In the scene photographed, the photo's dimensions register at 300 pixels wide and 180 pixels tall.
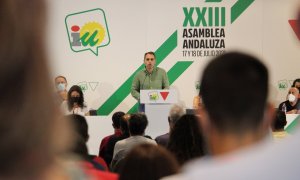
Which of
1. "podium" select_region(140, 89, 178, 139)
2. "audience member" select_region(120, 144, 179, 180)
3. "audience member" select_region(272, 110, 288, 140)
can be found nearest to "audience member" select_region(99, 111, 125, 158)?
"podium" select_region(140, 89, 178, 139)

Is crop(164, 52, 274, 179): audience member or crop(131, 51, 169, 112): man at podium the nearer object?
crop(164, 52, 274, 179): audience member

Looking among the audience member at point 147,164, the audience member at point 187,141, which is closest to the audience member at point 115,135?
the audience member at point 187,141

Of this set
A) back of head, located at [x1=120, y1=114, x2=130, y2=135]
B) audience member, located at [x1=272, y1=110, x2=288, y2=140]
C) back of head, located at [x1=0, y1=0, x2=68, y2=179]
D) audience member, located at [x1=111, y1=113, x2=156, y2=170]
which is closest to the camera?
back of head, located at [x1=0, y1=0, x2=68, y2=179]

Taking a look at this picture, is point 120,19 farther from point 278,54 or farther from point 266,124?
point 266,124

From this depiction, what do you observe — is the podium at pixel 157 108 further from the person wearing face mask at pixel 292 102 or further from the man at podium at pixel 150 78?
the person wearing face mask at pixel 292 102

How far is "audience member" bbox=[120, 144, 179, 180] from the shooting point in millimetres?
2062

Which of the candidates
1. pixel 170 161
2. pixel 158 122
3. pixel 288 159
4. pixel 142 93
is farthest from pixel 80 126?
pixel 142 93

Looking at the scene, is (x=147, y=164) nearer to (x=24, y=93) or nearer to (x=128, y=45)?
(x=24, y=93)

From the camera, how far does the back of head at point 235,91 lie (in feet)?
3.79

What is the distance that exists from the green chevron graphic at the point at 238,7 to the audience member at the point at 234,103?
31.5 ft

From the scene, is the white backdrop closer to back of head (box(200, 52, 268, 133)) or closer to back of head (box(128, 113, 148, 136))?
back of head (box(128, 113, 148, 136))

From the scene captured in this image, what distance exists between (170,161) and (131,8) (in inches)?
341

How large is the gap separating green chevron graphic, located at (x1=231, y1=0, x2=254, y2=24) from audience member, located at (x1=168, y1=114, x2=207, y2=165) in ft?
25.7

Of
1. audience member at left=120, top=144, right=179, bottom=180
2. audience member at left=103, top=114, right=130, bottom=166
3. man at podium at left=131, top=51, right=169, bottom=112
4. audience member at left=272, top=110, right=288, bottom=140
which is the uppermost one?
man at podium at left=131, top=51, right=169, bottom=112
